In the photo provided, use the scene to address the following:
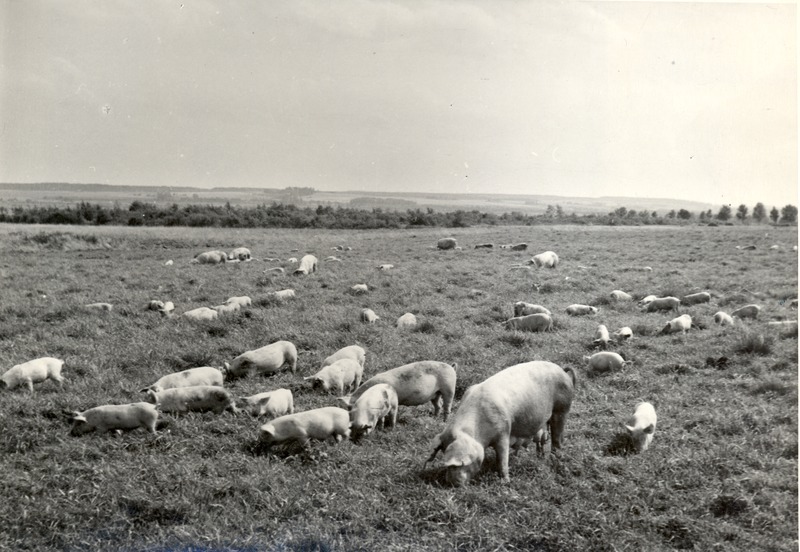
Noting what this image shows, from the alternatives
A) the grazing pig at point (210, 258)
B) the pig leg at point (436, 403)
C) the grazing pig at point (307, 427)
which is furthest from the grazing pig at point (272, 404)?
the grazing pig at point (210, 258)

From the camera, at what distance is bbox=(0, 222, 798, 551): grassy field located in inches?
Answer: 198

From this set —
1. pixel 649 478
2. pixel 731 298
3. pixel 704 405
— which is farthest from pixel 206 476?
pixel 731 298

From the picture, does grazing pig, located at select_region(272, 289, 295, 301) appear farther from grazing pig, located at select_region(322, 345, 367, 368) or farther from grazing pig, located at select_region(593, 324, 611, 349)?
grazing pig, located at select_region(593, 324, 611, 349)

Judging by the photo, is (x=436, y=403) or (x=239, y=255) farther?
(x=239, y=255)

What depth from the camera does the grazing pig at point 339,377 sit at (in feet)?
28.2

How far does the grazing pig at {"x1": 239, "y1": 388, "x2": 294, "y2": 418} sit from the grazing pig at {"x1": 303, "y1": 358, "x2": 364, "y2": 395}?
71 centimetres

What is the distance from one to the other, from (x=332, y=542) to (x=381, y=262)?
1793 centimetres

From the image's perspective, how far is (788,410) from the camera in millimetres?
7258

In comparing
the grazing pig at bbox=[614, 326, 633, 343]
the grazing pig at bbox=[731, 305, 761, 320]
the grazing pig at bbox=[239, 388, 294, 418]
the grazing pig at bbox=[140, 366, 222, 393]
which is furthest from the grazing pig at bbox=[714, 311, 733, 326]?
the grazing pig at bbox=[140, 366, 222, 393]

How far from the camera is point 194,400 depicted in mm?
7793

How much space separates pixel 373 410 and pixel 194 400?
2.76 meters

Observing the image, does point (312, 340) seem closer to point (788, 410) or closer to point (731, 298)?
point (788, 410)

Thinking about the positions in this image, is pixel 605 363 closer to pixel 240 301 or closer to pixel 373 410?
pixel 373 410

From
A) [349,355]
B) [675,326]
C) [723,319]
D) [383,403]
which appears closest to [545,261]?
[723,319]
